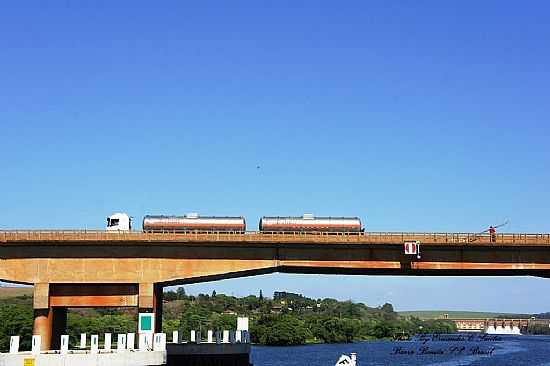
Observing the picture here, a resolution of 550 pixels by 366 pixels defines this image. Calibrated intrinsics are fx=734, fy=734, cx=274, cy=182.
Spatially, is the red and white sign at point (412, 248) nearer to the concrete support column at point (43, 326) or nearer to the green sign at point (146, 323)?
the green sign at point (146, 323)

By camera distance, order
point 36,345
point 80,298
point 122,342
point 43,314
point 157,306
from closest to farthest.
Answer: point 36,345
point 122,342
point 43,314
point 80,298
point 157,306

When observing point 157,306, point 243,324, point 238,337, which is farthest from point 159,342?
point 243,324

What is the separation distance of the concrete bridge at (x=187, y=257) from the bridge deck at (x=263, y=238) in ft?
0.29

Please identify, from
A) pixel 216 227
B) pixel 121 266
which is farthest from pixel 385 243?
pixel 121 266

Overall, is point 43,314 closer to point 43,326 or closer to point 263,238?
point 43,326

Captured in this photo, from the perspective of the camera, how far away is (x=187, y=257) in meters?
65.6

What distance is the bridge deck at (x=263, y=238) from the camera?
6431 cm

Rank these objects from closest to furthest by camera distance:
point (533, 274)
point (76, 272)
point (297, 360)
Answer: point (76, 272)
point (533, 274)
point (297, 360)

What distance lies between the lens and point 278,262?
65875mm

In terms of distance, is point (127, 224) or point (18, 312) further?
point (18, 312)

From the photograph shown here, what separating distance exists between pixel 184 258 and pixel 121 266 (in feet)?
18.4

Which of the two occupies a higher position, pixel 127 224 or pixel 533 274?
pixel 127 224

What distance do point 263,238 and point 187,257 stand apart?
23.1 feet

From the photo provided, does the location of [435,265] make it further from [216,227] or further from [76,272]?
[76,272]
